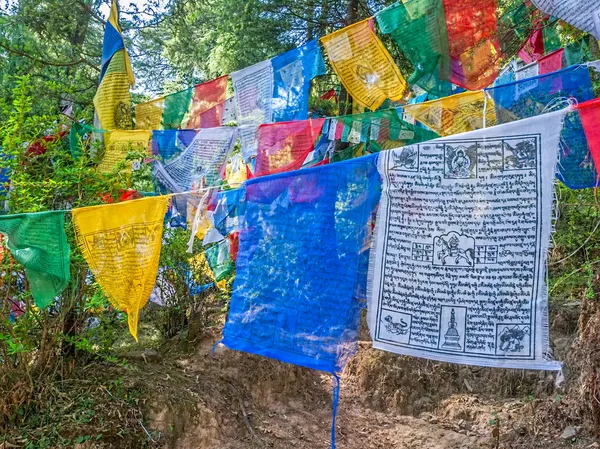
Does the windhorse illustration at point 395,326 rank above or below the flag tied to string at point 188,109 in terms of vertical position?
below

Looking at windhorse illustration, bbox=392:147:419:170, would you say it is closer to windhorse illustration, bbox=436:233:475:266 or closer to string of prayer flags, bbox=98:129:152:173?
windhorse illustration, bbox=436:233:475:266

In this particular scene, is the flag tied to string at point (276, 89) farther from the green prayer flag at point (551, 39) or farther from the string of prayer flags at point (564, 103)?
the green prayer flag at point (551, 39)

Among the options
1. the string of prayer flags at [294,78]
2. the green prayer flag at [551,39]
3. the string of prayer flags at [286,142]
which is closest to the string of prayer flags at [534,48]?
the green prayer flag at [551,39]

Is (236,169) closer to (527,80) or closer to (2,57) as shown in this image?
(527,80)

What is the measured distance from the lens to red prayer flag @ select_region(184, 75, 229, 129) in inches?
240

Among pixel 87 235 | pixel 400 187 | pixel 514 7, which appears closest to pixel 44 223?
pixel 87 235

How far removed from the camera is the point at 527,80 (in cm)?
388

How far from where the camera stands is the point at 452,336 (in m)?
2.36

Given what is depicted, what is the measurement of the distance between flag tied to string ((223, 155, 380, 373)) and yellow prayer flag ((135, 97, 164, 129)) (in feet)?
12.0

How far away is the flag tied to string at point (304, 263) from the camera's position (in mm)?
2740

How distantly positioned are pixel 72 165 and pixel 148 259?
1544 mm

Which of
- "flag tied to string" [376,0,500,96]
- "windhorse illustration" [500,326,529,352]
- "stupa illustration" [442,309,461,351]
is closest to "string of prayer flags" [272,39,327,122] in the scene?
"flag tied to string" [376,0,500,96]

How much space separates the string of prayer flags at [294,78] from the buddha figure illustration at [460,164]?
3.09 m

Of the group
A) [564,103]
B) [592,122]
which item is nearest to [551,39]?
[564,103]
